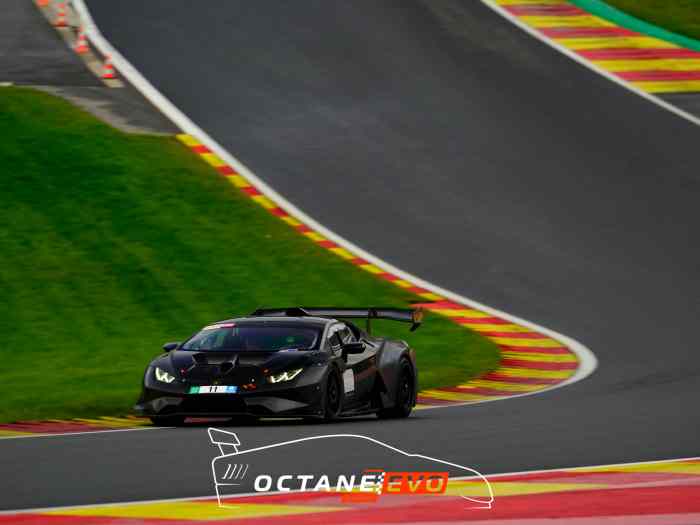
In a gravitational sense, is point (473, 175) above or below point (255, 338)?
above

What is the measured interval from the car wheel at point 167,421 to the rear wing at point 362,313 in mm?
1939

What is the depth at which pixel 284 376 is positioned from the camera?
14.0m

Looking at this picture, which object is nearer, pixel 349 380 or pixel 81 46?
pixel 349 380

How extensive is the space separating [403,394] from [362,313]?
95cm

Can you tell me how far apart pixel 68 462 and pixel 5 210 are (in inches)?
547

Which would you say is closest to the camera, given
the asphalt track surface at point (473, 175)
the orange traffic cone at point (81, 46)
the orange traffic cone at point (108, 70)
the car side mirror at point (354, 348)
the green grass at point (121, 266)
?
the asphalt track surface at point (473, 175)

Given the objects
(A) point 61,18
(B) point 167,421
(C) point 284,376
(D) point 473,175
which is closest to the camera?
(C) point 284,376

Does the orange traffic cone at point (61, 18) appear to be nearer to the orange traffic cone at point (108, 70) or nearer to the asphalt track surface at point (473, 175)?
the asphalt track surface at point (473, 175)

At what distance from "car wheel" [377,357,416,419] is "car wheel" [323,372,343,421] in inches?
36.5

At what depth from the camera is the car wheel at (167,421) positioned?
14.0m

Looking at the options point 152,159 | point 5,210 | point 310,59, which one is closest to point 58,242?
point 5,210

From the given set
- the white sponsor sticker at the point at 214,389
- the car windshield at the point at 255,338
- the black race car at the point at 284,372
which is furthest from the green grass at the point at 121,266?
the white sponsor sticker at the point at 214,389

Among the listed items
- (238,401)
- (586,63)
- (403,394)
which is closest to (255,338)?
(238,401)
